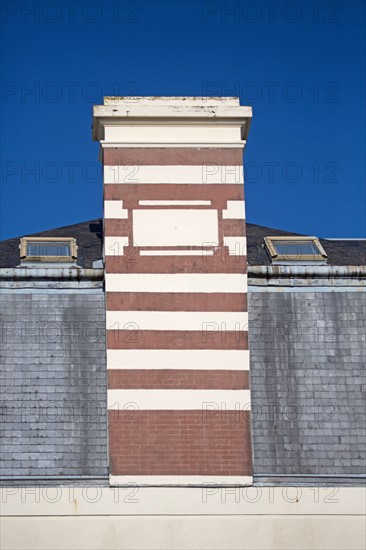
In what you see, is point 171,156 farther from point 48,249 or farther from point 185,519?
point 185,519

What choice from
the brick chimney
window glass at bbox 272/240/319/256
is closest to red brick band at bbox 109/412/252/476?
the brick chimney

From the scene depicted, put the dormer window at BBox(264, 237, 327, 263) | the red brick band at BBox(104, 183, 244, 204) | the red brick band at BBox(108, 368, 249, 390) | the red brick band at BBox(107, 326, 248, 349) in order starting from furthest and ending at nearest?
the dormer window at BBox(264, 237, 327, 263) < the red brick band at BBox(104, 183, 244, 204) < the red brick band at BBox(107, 326, 248, 349) < the red brick band at BBox(108, 368, 249, 390)

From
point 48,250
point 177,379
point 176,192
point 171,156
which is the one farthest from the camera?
point 48,250

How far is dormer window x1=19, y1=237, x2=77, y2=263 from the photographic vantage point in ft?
63.0

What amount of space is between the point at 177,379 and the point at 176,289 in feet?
5.28

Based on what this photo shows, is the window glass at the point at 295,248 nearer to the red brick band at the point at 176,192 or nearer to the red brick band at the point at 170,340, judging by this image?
the red brick band at the point at 176,192

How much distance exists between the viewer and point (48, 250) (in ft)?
64.4

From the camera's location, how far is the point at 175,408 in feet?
55.0

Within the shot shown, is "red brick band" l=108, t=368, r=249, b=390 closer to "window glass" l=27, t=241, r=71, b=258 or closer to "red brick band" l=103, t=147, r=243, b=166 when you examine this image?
"window glass" l=27, t=241, r=71, b=258

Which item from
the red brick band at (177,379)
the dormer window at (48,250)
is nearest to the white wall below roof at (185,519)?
the red brick band at (177,379)

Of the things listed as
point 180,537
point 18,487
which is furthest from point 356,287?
point 18,487

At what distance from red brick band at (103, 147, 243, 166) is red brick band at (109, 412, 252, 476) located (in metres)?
4.59

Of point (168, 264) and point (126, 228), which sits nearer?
point (168, 264)

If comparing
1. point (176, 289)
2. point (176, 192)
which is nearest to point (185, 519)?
point (176, 289)
